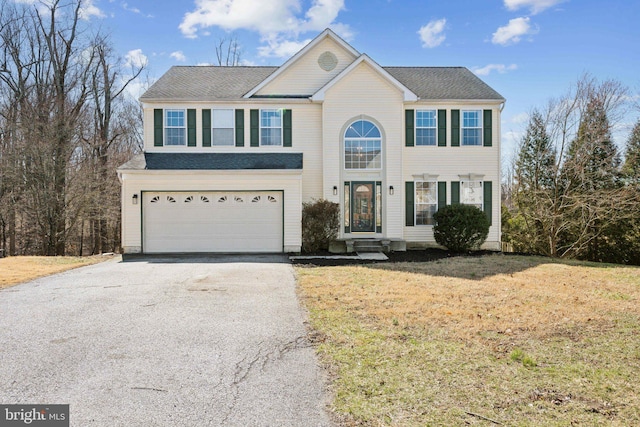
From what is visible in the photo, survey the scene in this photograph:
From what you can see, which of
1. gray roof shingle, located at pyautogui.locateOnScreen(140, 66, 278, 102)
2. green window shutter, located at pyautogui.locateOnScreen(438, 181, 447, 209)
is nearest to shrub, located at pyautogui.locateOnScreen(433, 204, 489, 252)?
green window shutter, located at pyautogui.locateOnScreen(438, 181, 447, 209)

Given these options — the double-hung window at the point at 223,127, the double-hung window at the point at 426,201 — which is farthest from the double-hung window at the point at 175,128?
the double-hung window at the point at 426,201

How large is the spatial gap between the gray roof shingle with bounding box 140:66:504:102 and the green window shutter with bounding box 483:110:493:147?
59cm

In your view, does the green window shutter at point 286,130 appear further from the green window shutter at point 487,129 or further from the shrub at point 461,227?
the green window shutter at point 487,129

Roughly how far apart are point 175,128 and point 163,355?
12929mm

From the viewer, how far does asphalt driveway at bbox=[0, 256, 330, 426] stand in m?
3.42

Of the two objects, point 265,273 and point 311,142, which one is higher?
point 311,142

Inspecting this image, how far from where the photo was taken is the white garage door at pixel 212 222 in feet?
49.2

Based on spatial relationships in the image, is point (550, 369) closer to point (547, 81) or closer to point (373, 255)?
point (373, 255)

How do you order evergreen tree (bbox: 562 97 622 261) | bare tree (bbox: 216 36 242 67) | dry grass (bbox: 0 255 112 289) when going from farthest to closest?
1. bare tree (bbox: 216 36 242 67)
2. evergreen tree (bbox: 562 97 622 261)
3. dry grass (bbox: 0 255 112 289)

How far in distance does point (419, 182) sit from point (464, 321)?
10.9 m

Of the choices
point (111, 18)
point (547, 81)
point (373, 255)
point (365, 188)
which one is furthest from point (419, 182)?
point (111, 18)

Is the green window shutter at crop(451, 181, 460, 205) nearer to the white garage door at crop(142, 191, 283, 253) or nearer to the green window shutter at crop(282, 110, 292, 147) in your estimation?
the green window shutter at crop(282, 110, 292, 147)

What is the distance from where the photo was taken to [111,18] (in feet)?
82.9

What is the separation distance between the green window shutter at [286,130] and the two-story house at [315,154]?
38 mm
